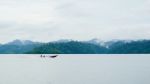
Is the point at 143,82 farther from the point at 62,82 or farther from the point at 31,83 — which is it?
the point at 31,83

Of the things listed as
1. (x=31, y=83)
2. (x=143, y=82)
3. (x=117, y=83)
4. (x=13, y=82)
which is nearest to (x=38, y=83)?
(x=31, y=83)

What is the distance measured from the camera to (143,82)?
202 ft

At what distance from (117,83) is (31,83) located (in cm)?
1756

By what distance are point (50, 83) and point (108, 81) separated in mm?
12092

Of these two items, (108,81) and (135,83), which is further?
(108,81)

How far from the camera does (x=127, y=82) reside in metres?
62.4

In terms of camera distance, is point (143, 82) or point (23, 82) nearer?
point (143, 82)

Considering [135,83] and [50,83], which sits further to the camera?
[50,83]

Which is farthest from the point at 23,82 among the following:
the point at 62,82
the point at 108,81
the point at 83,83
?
the point at 108,81

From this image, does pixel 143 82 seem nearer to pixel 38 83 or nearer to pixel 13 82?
pixel 38 83

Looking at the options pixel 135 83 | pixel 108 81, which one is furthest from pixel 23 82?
pixel 135 83

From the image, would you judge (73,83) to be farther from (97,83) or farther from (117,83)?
(117,83)

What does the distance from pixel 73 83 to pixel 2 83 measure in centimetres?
1436

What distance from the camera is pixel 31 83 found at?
64438mm
